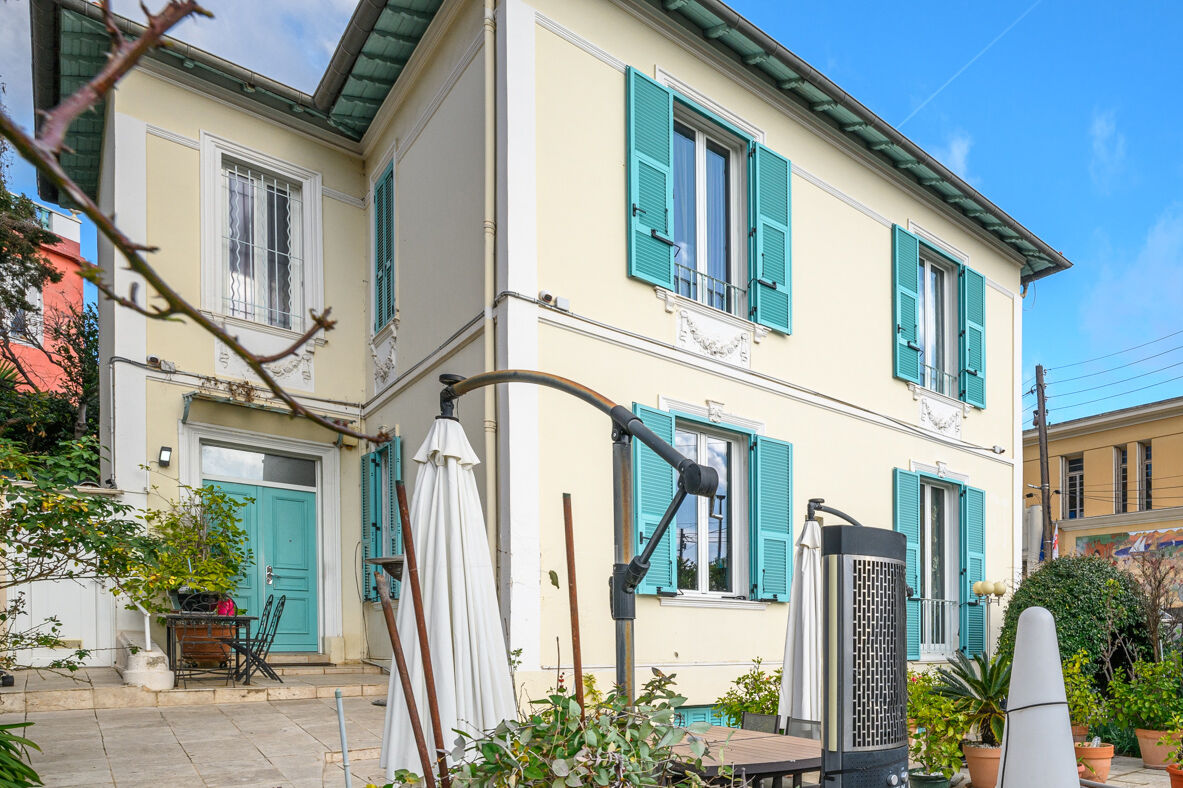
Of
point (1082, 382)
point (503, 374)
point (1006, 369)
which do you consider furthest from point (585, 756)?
point (1082, 382)

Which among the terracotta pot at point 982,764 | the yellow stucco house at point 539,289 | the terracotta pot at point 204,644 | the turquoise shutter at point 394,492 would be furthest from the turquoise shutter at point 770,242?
the terracotta pot at point 204,644

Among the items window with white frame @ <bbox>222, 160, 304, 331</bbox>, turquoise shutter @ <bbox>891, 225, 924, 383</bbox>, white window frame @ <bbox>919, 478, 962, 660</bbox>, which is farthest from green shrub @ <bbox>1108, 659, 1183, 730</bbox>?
window with white frame @ <bbox>222, 160, 304, 331</bbox>

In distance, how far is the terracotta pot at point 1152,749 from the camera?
25.6 feet

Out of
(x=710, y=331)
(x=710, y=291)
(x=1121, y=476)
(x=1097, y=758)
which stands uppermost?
(x=710, y=291)

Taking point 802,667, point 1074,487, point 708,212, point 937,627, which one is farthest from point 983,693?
point 1074,487

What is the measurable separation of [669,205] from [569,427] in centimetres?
238

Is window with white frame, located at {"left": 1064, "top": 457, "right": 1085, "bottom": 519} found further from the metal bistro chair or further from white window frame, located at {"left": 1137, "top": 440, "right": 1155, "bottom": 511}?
the metal bistro chair

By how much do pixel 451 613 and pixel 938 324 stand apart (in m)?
9.62

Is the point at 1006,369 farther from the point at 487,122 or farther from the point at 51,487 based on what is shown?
the point at 51,487

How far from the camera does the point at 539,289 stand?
6.94 metres

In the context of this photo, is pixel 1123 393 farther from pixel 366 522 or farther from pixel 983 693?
pixel 366 522

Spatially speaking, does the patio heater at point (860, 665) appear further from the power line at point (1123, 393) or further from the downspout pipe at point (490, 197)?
the power line at point (1123, 393)

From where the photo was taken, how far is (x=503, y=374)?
4.10 metres

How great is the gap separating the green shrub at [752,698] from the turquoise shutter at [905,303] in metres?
4.73
